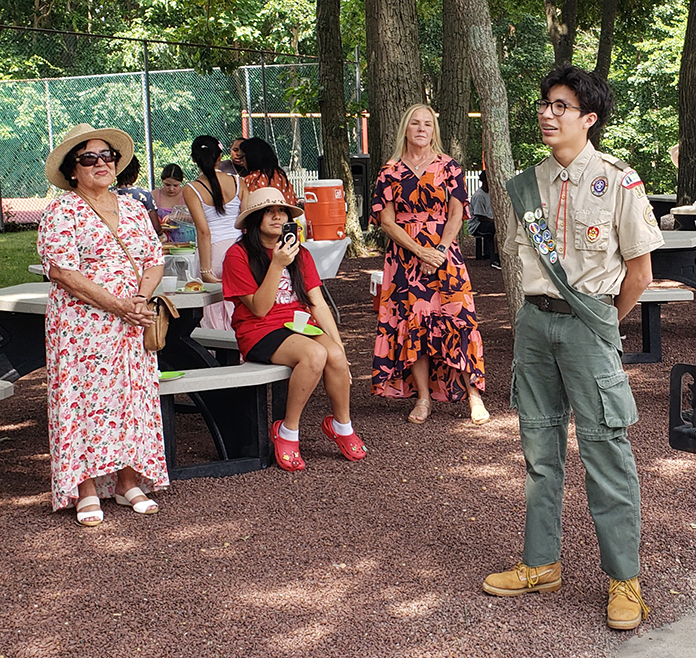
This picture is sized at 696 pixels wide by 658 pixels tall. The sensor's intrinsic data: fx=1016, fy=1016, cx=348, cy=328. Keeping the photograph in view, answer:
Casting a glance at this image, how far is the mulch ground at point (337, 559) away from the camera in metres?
3.57

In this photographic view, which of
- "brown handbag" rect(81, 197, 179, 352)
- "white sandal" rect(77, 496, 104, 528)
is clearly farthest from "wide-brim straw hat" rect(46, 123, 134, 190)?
"white sandal" rect(77, 496, 104, 528)

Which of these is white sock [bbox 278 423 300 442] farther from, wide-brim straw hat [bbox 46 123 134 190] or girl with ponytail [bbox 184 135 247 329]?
girl with ponytail [bbox 184 135 247 329]

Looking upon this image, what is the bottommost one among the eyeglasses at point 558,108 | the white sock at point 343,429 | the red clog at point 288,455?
the red clog at point 288,455

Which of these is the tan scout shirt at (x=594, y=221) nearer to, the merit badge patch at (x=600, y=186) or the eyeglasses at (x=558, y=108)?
the merit badge patch at (x=600, y=186)

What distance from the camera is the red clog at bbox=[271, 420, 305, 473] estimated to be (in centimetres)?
552

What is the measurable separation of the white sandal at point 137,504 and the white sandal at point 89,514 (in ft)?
0.47

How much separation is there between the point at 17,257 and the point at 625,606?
13.8 meters

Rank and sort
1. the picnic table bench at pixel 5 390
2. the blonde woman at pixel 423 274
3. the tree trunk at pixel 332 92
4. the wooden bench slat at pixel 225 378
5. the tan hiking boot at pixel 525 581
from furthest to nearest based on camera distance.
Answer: the tree trunk at pixel 332 92 → the blonde woman at pixel 423 274 → the wooden bench slat at pixel 225 378 → the picnic table bench at pixel 5 390 → the tan hiking boot at pixel 525 581

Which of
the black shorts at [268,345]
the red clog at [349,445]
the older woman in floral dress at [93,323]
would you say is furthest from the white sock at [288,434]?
the older woman in floral dress at [93,323]

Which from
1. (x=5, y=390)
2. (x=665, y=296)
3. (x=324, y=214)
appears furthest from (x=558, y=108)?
(x=324, y=214)

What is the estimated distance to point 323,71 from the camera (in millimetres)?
14719

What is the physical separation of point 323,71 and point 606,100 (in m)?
11.7

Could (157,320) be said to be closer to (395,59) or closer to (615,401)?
(615,401)

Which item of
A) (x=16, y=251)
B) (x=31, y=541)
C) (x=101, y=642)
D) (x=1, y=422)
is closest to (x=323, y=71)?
(x=16, y=251)
